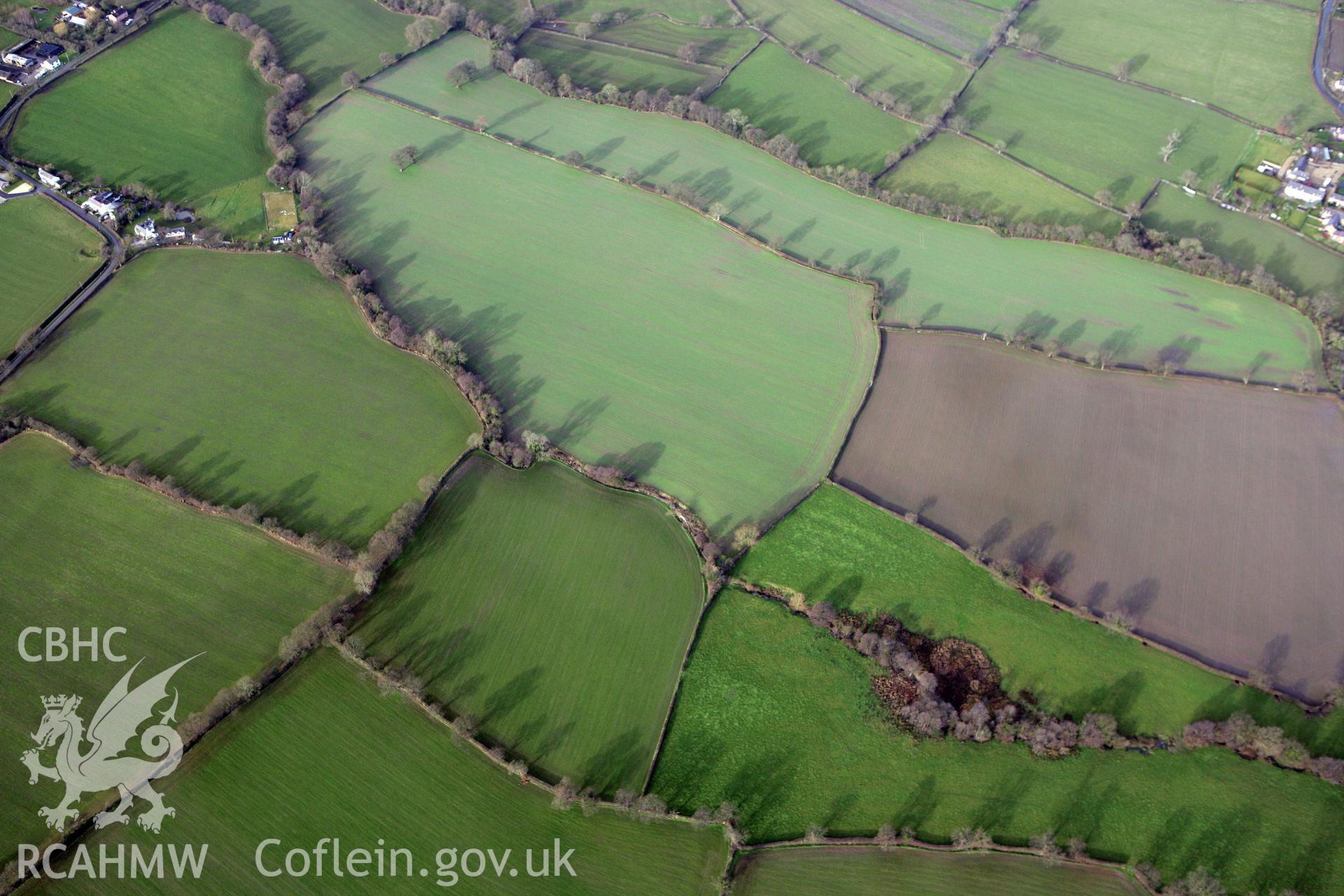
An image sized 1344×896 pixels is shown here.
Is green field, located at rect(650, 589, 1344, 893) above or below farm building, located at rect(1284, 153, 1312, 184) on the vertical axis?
below

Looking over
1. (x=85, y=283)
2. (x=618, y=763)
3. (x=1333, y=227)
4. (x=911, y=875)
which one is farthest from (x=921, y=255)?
(x=85, y=283)

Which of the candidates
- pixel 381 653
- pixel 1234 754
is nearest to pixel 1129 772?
pixel 1234 754

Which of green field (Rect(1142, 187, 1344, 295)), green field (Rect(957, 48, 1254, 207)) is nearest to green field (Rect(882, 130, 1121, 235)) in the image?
green field (Rect(957, 48, 1254, 207))

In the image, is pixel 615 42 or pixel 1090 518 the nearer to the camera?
pixel 1090 518

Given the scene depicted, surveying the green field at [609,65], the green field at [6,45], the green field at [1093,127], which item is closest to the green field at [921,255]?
the green field at [609,65]

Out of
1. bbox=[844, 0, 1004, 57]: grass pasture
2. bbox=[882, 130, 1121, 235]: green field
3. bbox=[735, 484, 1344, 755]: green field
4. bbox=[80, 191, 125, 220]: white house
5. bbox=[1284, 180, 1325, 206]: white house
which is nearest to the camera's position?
bbox=[735, 484, 1344, 755]: green field

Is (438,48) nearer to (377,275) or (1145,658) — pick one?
(377,275)

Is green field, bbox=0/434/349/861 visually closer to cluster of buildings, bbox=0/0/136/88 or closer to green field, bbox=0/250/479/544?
green field, bbox=0/250/479/544

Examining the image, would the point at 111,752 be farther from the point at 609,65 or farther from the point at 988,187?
the point at 988,187
